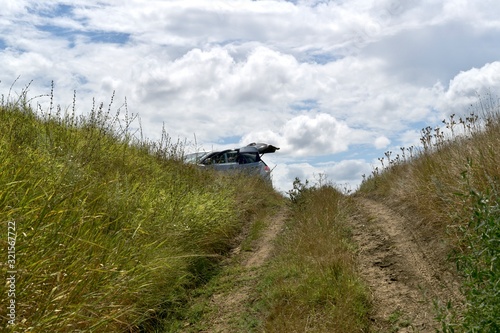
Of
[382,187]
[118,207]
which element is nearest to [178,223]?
[118,207]

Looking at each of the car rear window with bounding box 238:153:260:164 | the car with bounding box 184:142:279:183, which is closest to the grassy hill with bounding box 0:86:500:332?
the car with bounding box 184:142:279:183

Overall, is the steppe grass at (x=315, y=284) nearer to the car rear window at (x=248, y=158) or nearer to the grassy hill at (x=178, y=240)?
the grassy hill at (x=178, y=240)

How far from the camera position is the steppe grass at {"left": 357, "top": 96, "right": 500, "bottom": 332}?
3916 mm

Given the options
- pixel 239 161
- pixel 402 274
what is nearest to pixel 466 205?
pixel 402 274

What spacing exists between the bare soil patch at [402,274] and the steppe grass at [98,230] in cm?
227

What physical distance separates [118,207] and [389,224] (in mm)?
5036

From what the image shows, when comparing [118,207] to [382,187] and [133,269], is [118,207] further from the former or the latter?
[382,187]

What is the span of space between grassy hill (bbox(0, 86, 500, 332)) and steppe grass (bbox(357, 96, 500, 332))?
0.03 m

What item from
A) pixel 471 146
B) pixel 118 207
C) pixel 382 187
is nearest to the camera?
pixel 118 207

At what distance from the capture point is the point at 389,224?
9500 mm

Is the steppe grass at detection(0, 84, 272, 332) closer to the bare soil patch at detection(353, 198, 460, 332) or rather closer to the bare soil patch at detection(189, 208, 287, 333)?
the bare soil patch at detection(189, 208, 287, 333)

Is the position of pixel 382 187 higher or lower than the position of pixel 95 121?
lower

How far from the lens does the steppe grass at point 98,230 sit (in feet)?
13.6

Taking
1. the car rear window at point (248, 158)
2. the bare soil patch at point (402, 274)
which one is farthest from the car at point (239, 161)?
the bare soil patch at point (402, 274)
